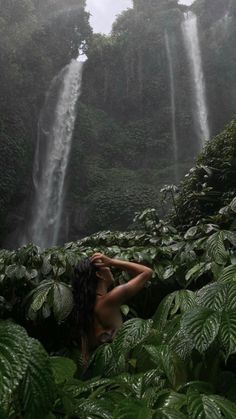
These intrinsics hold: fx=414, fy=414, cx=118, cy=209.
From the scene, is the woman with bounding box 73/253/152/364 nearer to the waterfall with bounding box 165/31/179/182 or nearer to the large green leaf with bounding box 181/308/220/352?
the large green leaf with bounding box 181/308/220/352

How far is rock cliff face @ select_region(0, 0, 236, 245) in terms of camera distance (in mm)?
15623

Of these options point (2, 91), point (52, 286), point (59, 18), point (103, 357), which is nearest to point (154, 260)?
point (52, 286)

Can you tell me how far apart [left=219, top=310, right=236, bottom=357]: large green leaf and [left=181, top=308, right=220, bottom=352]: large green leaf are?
0.02 metres

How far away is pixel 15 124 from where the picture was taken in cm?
1596

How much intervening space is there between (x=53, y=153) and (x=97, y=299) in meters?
15.2

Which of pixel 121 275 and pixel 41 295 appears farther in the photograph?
pixel 121 275

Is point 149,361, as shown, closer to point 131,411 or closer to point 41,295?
point 131,411

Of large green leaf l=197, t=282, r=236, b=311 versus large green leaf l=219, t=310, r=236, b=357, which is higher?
large green leaf l=197, t=282, r=236, b=311

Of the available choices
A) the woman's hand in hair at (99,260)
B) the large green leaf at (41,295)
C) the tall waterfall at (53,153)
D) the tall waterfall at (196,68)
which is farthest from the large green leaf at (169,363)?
the tall waterfall at (196,68)

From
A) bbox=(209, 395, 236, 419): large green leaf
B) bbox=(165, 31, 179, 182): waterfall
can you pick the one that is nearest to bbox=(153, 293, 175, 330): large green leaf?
bbox=(209, 395, 236, 419): large green leaf

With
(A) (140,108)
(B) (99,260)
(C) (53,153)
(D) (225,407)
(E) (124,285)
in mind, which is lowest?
(D) (225,407)

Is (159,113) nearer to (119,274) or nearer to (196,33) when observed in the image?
(196,33)

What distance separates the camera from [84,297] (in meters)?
1.99

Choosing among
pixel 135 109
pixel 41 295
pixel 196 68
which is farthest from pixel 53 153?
pixel 41 295
